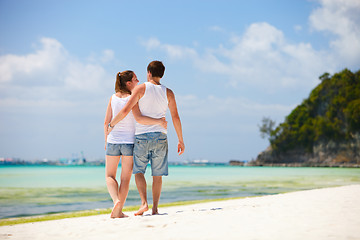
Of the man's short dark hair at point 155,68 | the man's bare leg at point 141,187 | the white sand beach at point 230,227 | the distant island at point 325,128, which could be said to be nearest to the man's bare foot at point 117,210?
the man's bare leg at point 141,187

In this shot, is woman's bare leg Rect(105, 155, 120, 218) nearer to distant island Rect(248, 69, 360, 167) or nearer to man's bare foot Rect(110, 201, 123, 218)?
man's bare foot Rect(110, 201, 123, 218)

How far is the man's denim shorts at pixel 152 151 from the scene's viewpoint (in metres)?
4.64

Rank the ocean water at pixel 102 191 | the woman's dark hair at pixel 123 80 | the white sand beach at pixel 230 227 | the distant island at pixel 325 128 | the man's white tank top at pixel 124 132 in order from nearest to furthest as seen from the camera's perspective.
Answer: the white sand beach at pixel 230 227 → the man's white tank top at pixel 124 132 → the woman's dark hair at pixel 123 80 → the ocean water at pixel 102 191 → the distant island at pixel 325 128

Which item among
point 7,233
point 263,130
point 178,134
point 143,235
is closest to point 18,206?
point 7,233

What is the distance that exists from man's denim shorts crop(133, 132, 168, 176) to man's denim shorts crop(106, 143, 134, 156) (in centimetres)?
13

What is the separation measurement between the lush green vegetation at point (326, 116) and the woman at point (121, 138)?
243ft

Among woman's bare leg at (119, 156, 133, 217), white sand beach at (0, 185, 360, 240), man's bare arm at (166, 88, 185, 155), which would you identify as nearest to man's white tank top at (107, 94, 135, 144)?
woman's bare leg at (119, 156, 133, 217)

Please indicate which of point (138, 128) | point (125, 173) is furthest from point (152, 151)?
point (125, 173)

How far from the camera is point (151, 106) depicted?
4699 millimetres

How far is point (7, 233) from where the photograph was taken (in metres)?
4.13

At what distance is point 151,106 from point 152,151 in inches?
23.7

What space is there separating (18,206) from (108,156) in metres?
6.39

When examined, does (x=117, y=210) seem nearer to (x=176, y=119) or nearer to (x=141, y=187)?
(x=141, y=187)

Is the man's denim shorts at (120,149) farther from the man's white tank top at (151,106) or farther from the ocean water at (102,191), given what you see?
the ocean water at (102,191)
